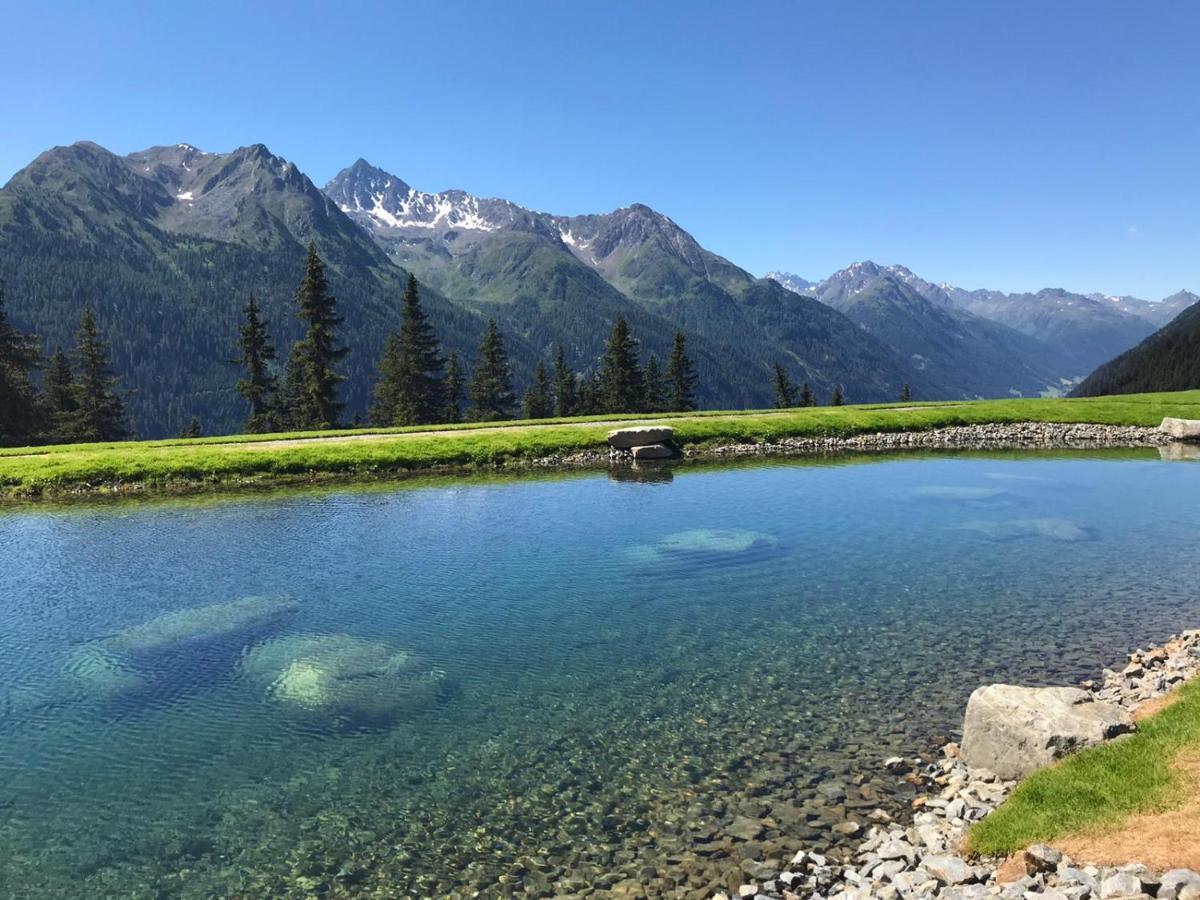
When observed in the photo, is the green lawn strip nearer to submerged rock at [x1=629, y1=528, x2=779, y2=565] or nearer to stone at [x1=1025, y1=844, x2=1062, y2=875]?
stone at [x1=1025, y1=844, x2=1062, y2=875]

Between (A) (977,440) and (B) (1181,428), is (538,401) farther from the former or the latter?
(B) (1181,428)

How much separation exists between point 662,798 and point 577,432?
49659 mm

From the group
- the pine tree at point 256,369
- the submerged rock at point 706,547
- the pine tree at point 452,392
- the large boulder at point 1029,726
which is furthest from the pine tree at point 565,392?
the large boulder at point 1029,726

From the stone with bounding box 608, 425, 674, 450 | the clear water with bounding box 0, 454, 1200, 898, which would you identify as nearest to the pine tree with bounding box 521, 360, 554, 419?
the stone with bounding box 608, 425, 674, 450

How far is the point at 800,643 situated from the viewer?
19000 millimetres

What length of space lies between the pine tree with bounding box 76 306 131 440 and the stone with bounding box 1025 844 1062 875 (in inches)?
4052

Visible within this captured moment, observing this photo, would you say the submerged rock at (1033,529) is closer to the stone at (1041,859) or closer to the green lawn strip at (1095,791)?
the green lawn strip at (1095,791)

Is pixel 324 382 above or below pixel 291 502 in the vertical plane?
above

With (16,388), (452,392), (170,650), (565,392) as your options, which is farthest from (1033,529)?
(16,388)

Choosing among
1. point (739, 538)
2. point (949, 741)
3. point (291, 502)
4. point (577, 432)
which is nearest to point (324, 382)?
point (577, 432)

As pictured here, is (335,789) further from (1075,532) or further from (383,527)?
(1075,532)

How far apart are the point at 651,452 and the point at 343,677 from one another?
41.6 metres

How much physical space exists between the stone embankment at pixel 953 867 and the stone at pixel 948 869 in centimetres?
1

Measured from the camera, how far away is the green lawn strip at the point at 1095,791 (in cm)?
984
